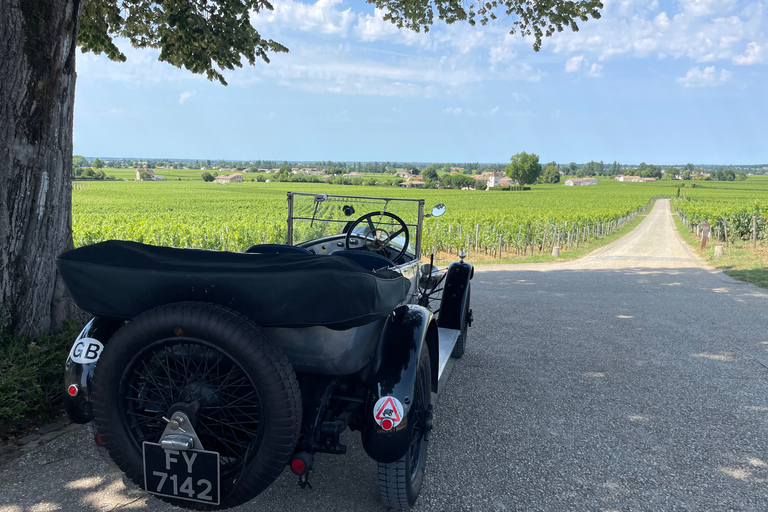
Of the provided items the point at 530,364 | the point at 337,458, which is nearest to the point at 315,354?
the point at 337,458

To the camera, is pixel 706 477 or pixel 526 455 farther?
pixel 526 455

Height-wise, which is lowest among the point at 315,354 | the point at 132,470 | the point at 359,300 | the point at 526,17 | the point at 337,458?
the point at 337,458

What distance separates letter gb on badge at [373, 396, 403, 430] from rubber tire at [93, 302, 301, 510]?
0.49m

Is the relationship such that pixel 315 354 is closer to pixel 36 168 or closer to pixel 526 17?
pixel 36 168

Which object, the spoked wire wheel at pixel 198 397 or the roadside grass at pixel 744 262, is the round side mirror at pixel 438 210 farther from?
the roadside grass at pixel 744 262

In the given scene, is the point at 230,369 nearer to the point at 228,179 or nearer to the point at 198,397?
the point at 198,397

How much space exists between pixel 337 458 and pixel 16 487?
181cm

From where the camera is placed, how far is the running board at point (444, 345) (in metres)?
3.49

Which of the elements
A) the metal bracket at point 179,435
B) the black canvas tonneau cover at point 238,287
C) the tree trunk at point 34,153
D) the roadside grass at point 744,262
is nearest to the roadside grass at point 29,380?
the tree trunk at point 34,153

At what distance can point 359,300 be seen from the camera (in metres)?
2.08

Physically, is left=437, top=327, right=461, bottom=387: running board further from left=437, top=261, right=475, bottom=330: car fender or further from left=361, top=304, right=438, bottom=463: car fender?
left=361, top=304, right=438, bottom=463: car fender

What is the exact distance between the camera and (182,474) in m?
2.04

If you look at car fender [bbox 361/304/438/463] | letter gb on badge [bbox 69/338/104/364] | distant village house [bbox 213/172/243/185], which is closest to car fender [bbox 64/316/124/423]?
letter gb on badge [bbox 69/338/104/364]

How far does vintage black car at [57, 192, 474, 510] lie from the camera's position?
1.97m
